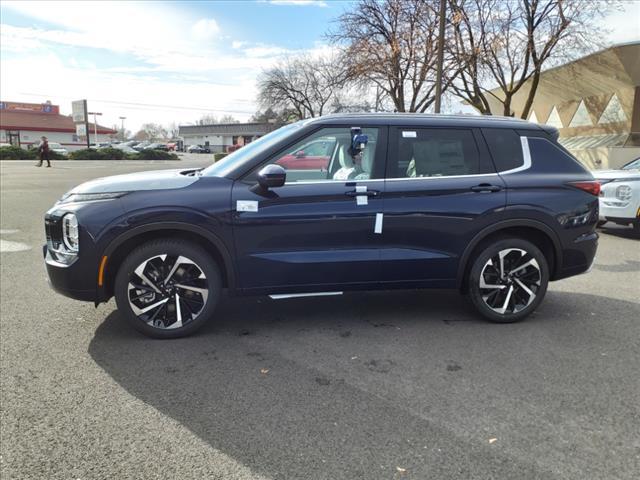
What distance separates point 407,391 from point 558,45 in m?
20.9

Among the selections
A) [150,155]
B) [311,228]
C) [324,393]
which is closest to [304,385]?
[324,393]

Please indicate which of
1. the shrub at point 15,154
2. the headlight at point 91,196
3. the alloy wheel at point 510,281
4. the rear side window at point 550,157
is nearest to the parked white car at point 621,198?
the rear side window at point 550,157

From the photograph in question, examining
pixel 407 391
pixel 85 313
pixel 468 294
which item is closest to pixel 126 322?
pixel 85 313

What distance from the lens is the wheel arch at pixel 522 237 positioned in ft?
15.0

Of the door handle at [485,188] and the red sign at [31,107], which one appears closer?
the door handle at [485,188]

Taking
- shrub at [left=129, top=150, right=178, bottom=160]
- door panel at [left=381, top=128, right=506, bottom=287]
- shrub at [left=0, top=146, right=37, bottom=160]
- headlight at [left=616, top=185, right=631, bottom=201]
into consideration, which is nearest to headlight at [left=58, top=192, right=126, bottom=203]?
door panel at [left=381, top=128, right=506, bottom=287]

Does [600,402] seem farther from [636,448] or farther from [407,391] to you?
[407,391]

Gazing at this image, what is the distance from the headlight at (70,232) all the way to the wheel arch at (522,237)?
10.5 ft

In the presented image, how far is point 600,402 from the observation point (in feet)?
10.8

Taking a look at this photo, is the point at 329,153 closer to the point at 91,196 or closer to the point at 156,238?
the point at 156,238

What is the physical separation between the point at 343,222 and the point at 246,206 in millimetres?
813

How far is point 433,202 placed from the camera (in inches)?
175

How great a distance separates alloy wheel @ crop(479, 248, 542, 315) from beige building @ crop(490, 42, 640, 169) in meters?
20.5

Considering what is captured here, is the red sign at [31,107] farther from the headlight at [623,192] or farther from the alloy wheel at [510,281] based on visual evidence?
the alloy wheel at [510,281]
